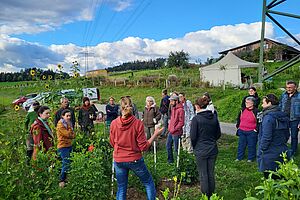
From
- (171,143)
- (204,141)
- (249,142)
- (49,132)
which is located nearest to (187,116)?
(171,143)

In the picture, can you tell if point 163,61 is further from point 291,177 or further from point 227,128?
point 291,177

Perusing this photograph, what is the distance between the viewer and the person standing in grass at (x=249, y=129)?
7750 millimetres

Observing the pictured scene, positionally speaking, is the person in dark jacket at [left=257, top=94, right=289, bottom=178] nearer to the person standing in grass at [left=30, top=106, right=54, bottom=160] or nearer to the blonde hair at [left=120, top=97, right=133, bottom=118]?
the blonde hair at [left=120, top=97, right=133, bottom=118]

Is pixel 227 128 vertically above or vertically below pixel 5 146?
below

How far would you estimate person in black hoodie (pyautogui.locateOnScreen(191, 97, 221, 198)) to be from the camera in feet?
16.4

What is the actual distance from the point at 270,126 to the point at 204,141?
3.27ft

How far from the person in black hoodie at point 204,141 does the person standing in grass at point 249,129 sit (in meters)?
2.94

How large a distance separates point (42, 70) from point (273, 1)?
8849 millimetres

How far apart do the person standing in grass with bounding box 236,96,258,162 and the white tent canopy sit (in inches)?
761

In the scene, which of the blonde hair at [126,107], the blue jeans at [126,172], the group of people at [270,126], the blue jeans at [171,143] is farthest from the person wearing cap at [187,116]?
the blonde hair at [126,107]

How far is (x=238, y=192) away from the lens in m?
5.50

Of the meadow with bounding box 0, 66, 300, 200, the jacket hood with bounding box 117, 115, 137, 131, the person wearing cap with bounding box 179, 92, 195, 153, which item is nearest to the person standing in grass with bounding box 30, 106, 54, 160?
the meadow with bounding box 0, 66, 300, 200

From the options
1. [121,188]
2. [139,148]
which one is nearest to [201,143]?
[139,148]

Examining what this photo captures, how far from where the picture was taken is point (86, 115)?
353 inches
